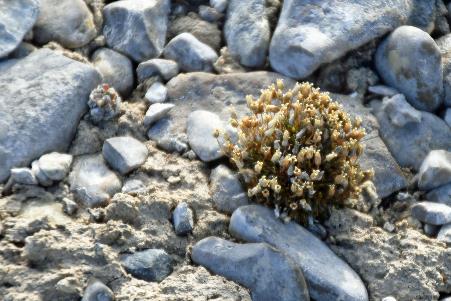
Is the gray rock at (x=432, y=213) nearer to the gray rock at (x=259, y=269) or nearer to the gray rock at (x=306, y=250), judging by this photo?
the gray rock at (x=306, y=250)

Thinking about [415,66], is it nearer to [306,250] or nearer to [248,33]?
[248,33]

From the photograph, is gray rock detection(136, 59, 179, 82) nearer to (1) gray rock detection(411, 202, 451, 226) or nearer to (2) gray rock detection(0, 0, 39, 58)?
(2) gray rock detection(0, 0, 39, 58)

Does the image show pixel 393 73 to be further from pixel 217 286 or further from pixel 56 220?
pixel 56 220

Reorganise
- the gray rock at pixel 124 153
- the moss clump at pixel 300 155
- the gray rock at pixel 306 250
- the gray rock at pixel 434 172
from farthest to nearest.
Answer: the gray rock at pixel 434 172, the gray rock at pixel 124 153, the moss clump at pixel 300 155, the gray rock at pixel 306 250

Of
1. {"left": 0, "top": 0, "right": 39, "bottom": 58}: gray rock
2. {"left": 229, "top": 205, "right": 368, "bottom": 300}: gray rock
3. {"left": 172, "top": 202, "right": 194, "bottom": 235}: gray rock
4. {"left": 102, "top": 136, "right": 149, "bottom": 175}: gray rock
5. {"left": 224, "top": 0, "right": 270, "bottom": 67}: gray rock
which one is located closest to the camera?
{"left": 229, "top": 205, "right": 368, "bottom": 300}: gray rock

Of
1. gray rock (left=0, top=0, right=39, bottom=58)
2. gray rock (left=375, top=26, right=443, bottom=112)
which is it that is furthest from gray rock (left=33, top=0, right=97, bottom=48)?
gray rock (left=375, top=26, right=443, bottom=112)

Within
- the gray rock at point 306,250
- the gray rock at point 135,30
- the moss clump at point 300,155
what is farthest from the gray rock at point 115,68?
the gray rock at point 306,250
